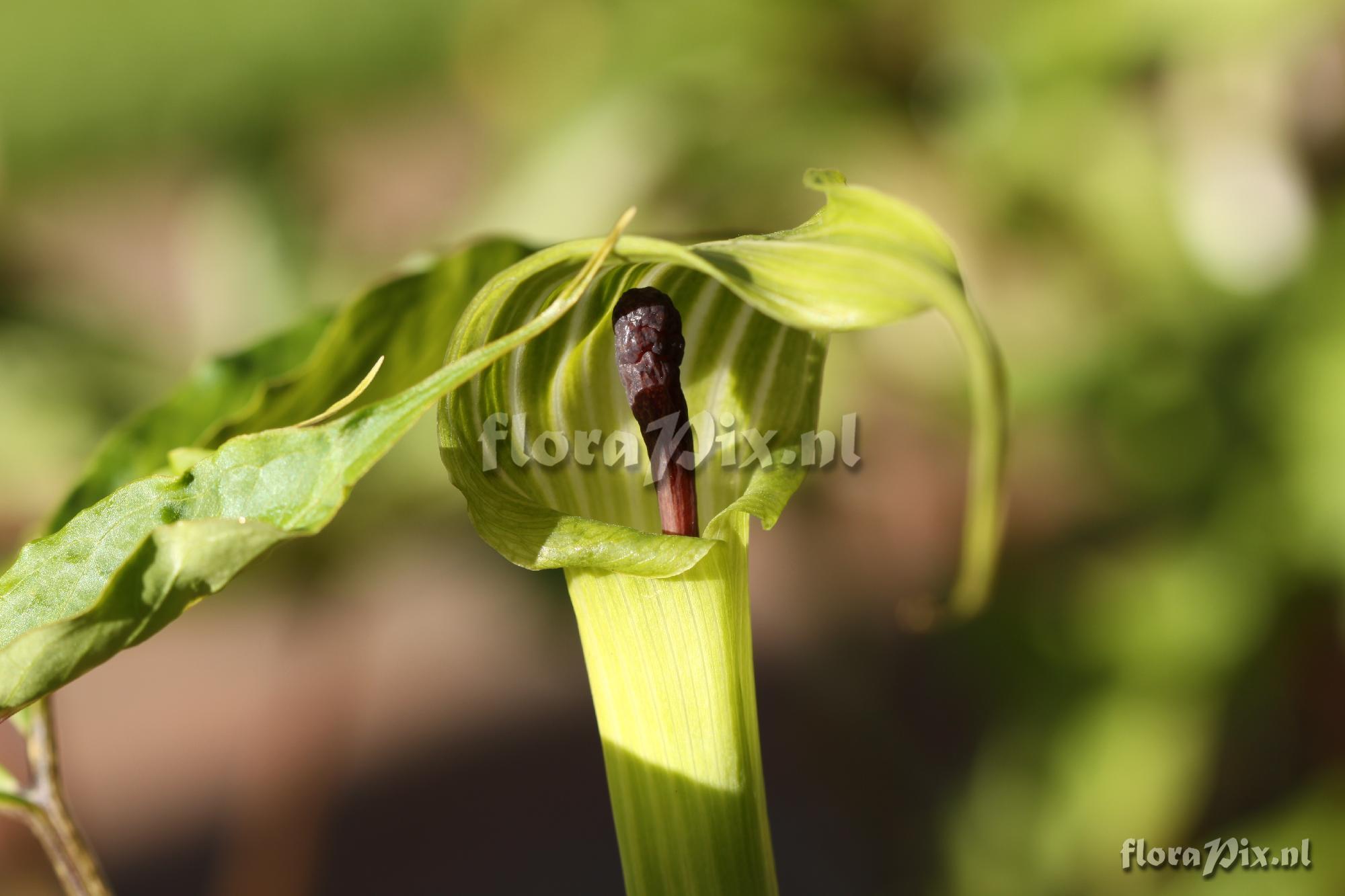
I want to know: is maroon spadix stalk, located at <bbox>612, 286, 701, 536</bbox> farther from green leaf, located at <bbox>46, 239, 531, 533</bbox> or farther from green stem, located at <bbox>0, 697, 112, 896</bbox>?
green stem, located at <bbox>0, 697, 112, 896</bbox>

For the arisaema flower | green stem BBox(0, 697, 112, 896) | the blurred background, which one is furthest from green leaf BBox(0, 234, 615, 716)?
the blurred background

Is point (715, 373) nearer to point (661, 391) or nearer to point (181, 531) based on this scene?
point (661, 391)

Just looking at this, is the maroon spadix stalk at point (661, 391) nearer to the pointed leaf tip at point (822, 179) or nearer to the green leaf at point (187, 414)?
the pointed leaf tip at point (822, 179)

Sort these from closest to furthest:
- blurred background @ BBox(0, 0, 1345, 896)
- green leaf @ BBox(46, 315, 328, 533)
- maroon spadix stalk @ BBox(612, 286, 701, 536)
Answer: maroon spadix stalk @ BBox(612, 286, 701, 536), green leaf @ BBox(46, 315, 328, 533), blurred background @ BBox(0, 0, 1345, 896)

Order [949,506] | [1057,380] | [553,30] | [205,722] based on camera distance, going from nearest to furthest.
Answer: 1. [1057,380]
2. [553,30]
3. [949,506]
4. [205,722]

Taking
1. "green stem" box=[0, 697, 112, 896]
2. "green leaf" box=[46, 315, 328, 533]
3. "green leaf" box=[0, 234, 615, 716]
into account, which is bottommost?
"green stem" box=[0, 697, 112, 896]

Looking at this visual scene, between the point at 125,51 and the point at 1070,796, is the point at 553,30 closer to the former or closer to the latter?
the point at 125,51

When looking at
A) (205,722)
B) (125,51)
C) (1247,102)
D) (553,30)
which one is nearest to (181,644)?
(205,722)
